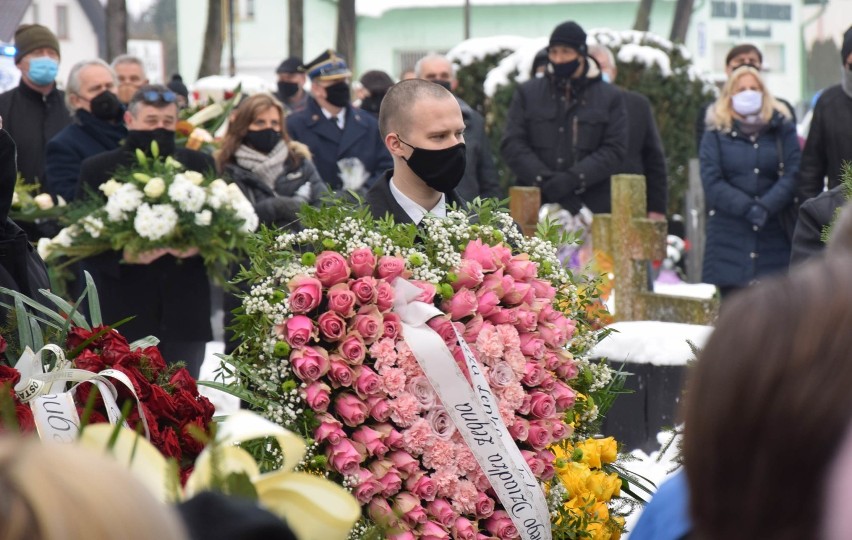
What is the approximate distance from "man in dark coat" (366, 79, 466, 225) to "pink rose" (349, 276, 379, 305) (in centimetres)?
96

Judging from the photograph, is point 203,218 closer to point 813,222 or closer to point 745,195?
point 813,222

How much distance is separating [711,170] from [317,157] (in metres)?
2.45

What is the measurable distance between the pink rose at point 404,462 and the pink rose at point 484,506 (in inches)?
7.0

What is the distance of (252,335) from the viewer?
362cm

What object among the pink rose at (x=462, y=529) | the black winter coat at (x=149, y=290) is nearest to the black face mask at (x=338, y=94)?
the black winter coat at (x=149, y=290)

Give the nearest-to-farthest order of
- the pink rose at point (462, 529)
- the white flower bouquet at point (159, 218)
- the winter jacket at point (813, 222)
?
the pink rose at point (462, 529)
the winter jacket at point (813, 222)
the white flower bouquet at point (159, 218)

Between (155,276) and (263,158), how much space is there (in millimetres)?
1043

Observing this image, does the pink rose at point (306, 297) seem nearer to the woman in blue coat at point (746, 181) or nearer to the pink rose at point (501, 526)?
the pink rose at point (501, 526)

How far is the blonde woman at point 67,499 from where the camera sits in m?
1.19

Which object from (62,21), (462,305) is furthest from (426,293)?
(62,21)

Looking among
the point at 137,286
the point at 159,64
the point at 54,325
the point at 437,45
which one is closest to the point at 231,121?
the point at 137,286

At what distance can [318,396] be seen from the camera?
11.1 ft

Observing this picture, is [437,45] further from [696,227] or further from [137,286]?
[137,286]

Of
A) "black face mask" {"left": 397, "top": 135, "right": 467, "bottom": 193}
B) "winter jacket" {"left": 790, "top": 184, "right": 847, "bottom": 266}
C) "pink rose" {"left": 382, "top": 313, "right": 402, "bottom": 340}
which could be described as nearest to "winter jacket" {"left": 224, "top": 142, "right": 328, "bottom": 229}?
"black face mask" {"left": 397, "top": 135, "right": 467, "bottom": 193}
